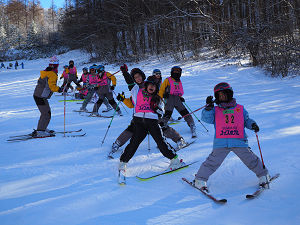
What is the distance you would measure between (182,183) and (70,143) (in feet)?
9.64

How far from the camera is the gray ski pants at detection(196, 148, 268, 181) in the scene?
3.05m

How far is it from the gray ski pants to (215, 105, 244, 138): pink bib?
18 cm

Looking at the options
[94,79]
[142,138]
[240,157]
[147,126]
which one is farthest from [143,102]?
[94,79]

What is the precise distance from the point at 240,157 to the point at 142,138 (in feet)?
4.44

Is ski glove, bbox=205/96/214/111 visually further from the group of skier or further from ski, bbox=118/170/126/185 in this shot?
ski, bbox=118/170/126/185

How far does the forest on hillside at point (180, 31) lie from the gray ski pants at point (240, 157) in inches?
234

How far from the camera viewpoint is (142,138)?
12.3 feet

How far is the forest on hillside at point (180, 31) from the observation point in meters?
9.12

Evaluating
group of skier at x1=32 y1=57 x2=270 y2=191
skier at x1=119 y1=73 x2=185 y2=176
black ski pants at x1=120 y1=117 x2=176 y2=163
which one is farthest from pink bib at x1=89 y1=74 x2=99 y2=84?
black ski pants at x1=120 y1=117 x2=176 y2=163

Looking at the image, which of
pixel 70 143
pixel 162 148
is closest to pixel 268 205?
pixel 162 148

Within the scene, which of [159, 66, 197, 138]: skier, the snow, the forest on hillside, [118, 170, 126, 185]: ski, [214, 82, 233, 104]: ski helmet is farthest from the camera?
the forest on hillside

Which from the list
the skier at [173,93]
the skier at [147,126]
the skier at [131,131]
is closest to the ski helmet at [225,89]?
the skier at [147,126]

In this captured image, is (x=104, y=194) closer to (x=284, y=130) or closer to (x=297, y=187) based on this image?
(x=297, y=187)

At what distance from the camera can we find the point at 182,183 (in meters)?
3.43
